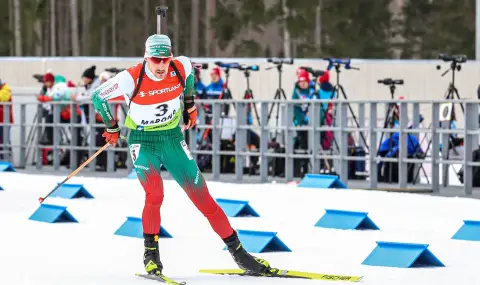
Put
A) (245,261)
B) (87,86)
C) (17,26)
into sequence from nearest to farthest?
(245,261), (87,86), (17,26)

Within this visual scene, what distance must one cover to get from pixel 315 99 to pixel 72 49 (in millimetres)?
14010

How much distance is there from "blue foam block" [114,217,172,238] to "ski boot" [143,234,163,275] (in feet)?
10.1

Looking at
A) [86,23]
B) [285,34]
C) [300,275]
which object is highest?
[86,23]

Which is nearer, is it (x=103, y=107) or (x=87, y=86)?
(x=103, y=107)

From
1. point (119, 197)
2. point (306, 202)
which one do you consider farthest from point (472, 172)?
point (119, 197)

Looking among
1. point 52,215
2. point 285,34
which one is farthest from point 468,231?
→ point 285,34

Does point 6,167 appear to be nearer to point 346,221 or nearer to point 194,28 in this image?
point 194,28

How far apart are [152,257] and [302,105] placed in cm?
1127

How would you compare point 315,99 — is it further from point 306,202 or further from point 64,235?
point 64,235

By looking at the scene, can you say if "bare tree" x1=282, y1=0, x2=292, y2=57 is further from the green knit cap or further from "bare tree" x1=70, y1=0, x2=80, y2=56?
the green knit cap

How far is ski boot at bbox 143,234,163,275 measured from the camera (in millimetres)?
9273

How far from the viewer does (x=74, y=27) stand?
32875 mm

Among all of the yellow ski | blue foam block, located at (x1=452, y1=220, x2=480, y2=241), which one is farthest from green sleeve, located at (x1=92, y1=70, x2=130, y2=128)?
blue foam block, located at (x1=452, y1=220, x2=480, y2=241)

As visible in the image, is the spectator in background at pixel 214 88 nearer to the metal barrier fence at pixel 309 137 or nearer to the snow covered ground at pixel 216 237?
the metal barrier fence at pixel 309 137
